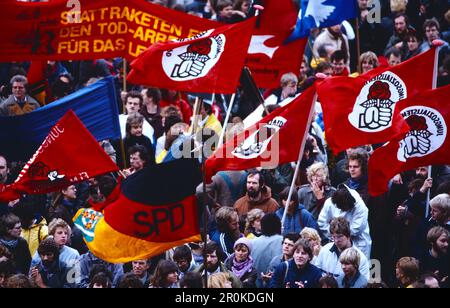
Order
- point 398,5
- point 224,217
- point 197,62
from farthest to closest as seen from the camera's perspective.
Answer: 1. point 398,5
2. point 197,62
3. point 224,217

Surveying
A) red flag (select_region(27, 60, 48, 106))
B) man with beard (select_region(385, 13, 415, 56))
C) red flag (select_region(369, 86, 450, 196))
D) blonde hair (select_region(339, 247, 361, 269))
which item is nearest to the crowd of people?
blonde hair (select_region(339, 247, 361, 269))

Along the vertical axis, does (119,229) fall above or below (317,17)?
below

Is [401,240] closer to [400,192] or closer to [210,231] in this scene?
[400,192]

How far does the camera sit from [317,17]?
890 inches

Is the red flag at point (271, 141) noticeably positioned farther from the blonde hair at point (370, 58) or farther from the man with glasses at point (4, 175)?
the blonde hair at point (370, 58)

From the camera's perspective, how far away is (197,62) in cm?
2027

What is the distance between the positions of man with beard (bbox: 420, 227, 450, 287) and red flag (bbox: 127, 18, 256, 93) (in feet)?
9.15

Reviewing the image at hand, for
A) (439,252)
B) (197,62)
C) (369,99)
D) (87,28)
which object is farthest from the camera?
(87,28)

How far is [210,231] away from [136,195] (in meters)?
1.86

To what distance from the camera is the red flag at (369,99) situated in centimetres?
1900

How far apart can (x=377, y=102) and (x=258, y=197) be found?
205 centimetres

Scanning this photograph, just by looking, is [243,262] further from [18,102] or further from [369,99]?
[18,102]

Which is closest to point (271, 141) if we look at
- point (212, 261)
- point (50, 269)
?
point (212, 261)
